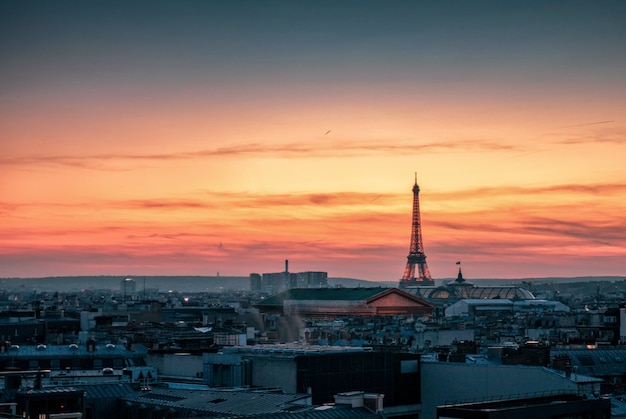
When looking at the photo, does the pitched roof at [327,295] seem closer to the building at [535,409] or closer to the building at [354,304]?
the building at [354,304]

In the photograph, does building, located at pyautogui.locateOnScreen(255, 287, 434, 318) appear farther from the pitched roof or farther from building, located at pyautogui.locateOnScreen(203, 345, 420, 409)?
building, located at pyautogui.locateOnScreen(203, 345, 420, 409)

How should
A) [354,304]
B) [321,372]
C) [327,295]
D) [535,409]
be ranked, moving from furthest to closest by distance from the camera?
[327,295] < [354,304] < [321,372] < [535,409]

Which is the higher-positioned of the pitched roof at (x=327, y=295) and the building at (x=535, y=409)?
the pitched roof at (x=327, y=295)

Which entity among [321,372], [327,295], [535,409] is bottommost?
[535,409]

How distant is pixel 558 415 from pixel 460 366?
1683 cm

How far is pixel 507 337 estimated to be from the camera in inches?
4163

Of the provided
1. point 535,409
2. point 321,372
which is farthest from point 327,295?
point 535,409

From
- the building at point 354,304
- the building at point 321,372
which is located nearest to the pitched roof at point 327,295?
the building at point 354,304

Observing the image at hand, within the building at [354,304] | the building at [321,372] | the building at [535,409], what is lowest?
the building at [535,409]

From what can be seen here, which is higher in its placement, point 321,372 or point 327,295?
point 327,295

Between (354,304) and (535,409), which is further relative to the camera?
(354,304)

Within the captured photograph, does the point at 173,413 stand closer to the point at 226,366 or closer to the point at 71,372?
the point at 226,366

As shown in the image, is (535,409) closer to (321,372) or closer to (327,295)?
(321,372)

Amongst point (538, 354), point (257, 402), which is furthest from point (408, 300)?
point (257, 402)
